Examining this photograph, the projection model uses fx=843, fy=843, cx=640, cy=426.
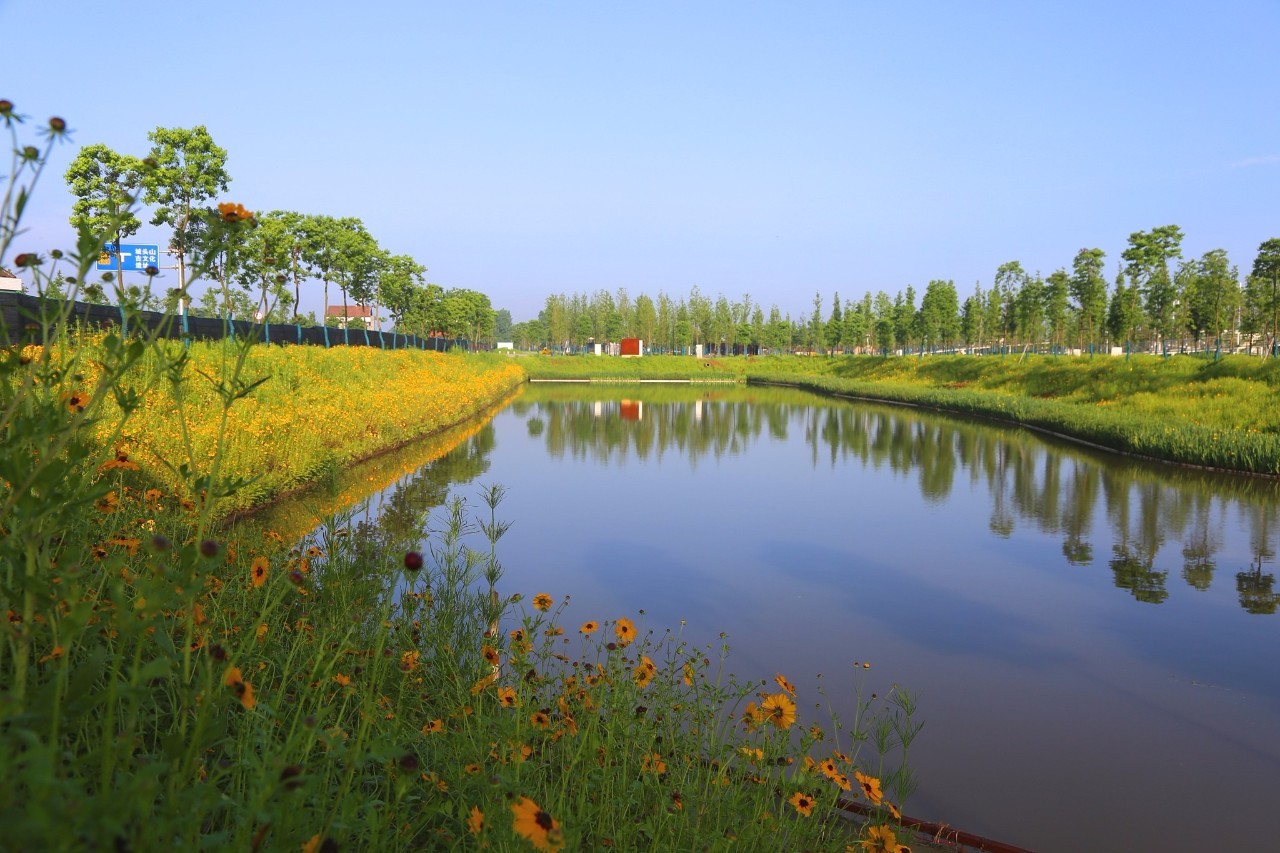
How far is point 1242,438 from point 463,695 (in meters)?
18.1

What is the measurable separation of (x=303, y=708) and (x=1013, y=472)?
15427 millimetres

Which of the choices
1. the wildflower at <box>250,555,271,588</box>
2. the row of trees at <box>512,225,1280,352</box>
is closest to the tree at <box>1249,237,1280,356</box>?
the row of trees at <box>512,225,1280,352</box>

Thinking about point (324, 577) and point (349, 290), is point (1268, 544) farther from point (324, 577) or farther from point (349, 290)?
point (349, 290)

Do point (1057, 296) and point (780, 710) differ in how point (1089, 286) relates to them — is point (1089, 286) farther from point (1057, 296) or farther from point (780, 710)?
point (780, 710)

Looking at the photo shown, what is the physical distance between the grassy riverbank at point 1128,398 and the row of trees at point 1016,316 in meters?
5.84

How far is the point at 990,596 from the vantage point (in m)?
8.31

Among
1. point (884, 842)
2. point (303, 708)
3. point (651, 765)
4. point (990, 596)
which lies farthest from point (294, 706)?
point (990, 596)

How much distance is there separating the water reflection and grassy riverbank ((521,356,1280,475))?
825 millimetres

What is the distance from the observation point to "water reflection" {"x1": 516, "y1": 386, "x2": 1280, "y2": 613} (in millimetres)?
9898

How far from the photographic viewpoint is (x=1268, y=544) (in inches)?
403

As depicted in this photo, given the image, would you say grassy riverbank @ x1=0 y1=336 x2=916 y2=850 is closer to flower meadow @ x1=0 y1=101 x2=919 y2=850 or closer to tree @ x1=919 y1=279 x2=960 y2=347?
flower meadow @ x1=0 y1=101 x2=919 y2=850

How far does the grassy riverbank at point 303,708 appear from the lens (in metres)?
1.46

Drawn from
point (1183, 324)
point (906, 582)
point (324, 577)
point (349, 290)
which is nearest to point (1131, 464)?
point (906, 582)

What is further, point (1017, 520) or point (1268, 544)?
point (1017, 520)
